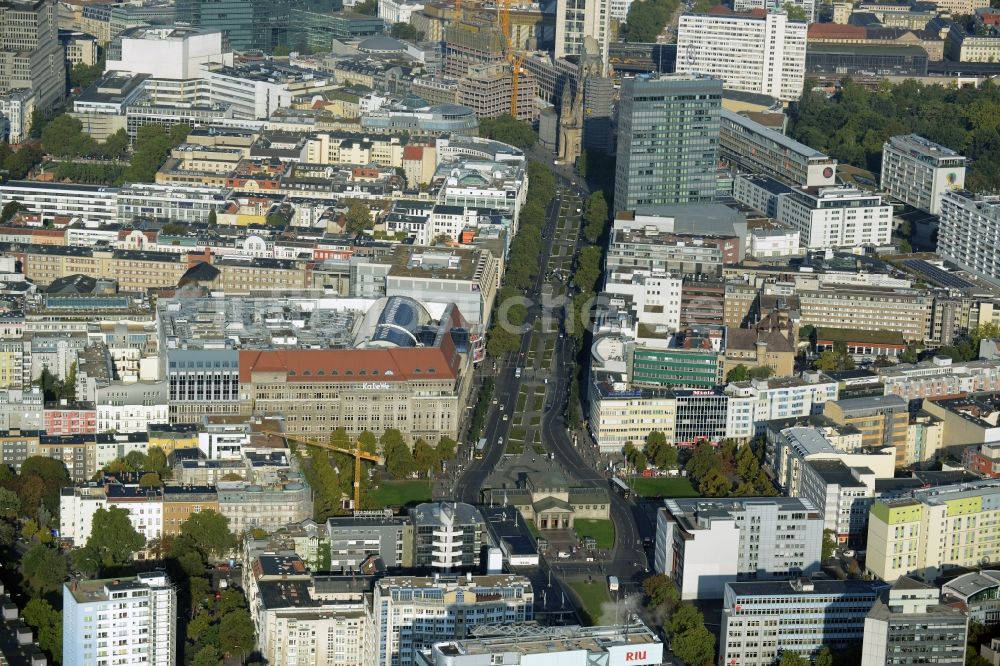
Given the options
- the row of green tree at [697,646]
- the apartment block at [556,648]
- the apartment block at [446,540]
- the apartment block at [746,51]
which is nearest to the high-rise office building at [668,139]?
the apartment block at [746,51]

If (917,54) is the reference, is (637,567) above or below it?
below

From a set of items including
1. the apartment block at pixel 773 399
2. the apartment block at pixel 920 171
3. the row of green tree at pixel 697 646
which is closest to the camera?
the row of green tree at pixel 697 646

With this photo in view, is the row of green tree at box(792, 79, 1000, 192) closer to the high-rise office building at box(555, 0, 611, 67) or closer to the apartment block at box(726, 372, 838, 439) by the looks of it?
the high-rise office building at box(555, 0, 611, 67)

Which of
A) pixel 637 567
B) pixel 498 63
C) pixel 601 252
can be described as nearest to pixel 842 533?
pixel 637 567

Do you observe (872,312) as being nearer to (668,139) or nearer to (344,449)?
(668,139)

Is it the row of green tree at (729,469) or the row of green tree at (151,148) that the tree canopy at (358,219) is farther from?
the row of green tree at (729,469)

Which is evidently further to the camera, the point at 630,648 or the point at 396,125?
the point at 396,125

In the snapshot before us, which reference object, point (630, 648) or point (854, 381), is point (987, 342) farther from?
point (630, 648)
